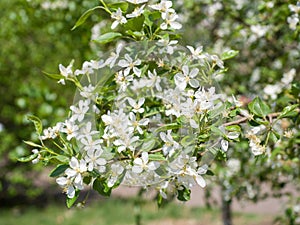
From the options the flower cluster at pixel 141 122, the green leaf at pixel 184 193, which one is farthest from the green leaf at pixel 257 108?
the green leaf at pixel 184 193

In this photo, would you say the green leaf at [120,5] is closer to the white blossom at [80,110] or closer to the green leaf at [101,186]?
the white blossom at [80,110]

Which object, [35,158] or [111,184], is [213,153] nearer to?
[111,184]

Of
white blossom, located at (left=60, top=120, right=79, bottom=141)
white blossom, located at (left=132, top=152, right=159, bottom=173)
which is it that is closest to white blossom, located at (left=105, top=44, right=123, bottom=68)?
white blossom, located at (left=60, top=120, right=79, bottom=141)

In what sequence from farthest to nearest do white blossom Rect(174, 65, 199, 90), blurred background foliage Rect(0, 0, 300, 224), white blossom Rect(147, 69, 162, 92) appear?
blurred background foliage Rect(0, 0, 300, 224), white blossom Rect(147, 69, 162, 92), white blossom Rect(174, 65, 199, 90)

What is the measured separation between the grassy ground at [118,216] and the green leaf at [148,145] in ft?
14.5

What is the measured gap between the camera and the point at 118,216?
6523 millimetres

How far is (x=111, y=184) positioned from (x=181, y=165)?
192 mm

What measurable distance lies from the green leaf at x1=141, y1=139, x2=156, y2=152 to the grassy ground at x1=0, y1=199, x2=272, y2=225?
14.5ft

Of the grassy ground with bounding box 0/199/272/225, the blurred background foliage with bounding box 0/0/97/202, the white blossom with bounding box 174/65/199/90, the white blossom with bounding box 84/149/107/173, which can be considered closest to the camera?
the white blossom with bounding box 84/149/107/173

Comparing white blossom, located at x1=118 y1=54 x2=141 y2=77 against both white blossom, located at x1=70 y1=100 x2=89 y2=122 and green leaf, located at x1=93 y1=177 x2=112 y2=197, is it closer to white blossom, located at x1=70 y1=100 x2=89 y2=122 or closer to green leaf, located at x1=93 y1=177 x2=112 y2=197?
white blossom, located at x1=70 y1=100 x2=89 y2=122

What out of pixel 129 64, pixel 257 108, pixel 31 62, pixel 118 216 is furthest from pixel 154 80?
pixel 118 216

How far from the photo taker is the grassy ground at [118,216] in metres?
6.21

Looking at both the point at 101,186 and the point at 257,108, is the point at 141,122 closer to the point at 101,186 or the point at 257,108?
the point at 101,186

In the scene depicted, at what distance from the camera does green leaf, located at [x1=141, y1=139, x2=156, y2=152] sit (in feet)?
4.92
